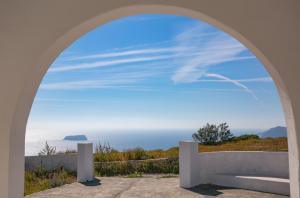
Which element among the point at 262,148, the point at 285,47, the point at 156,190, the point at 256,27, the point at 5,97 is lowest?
the point at 156,190

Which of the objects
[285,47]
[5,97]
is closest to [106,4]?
[5,97]

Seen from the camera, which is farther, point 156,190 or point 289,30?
point 156,190

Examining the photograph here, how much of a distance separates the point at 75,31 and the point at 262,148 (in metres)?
9.97

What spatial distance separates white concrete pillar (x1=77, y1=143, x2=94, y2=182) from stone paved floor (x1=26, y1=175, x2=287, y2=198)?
15.4 inches

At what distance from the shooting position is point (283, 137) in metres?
15.0

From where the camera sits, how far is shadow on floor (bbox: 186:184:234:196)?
7.73 m

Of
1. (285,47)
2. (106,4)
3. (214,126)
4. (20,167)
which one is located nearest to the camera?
(285,47)

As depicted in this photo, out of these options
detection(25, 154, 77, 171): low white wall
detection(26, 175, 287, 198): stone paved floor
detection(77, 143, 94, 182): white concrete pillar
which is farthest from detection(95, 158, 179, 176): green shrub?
detection(26, 175, 287, 198): stone paved floor

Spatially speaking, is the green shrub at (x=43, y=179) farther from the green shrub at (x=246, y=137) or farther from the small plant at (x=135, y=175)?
the green shrub at (x=246, y=137)

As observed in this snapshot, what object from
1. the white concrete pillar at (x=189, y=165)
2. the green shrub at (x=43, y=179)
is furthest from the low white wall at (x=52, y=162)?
the white concrete pillar at (x=189, y=165)

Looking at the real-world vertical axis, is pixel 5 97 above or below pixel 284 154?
above

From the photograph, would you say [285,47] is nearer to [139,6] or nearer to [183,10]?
[183,10]

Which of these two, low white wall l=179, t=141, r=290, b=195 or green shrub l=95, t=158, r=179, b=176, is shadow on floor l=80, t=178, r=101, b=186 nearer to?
green shrub l=95, t=158, r=179, b=176

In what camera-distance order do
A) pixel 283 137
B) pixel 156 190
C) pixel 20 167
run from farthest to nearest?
pixel 283 137 < pixel 156 190 < pixel 20 167
